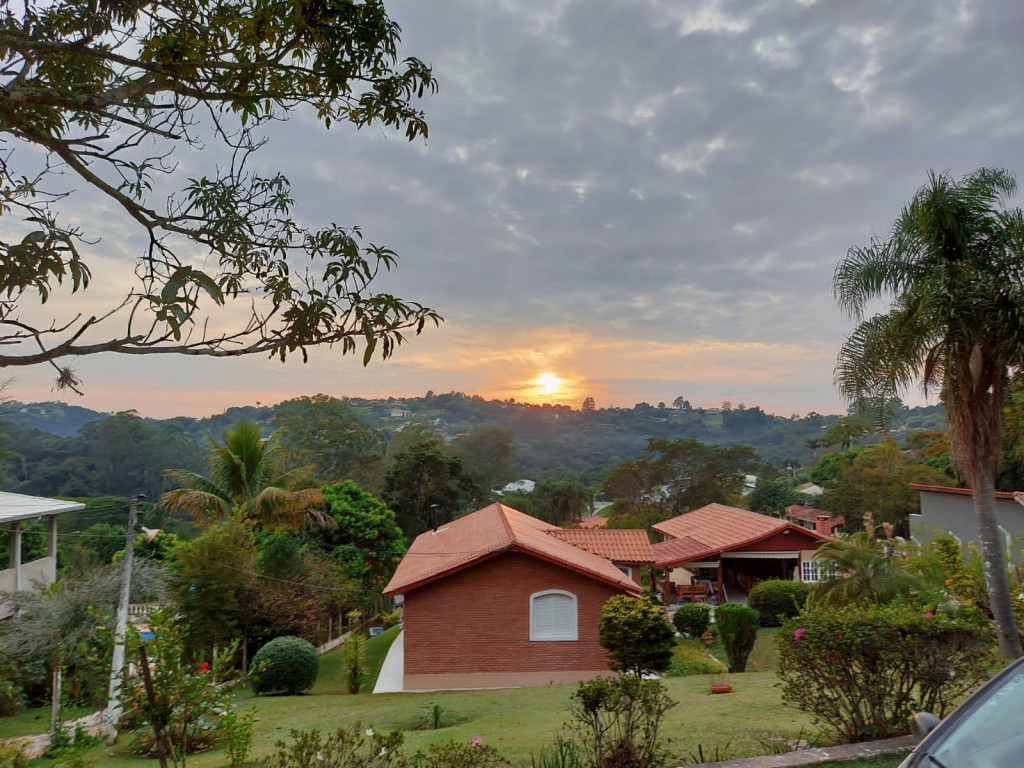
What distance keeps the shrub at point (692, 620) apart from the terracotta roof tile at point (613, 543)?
273 centimetres

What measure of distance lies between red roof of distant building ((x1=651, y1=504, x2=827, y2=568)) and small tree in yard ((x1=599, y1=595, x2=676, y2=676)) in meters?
11.2

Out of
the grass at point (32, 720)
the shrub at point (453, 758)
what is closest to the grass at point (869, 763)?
the shrub at point (453, 758)

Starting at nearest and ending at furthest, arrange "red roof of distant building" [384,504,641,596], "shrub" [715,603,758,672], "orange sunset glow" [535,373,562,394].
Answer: "shrub" [715,603,758,672], "red roof of distant building" [384,504,641,596], "orange sunset glow" [535,373,562,394]

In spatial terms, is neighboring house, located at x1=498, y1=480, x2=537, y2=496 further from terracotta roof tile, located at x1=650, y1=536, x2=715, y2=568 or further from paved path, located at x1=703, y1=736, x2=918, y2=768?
paved path, located at x1=703, y1=736, x2=918, y2=768

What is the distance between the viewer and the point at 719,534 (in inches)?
1163

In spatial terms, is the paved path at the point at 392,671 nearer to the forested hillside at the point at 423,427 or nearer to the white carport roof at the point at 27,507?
the white carport roof at the point at 27,507

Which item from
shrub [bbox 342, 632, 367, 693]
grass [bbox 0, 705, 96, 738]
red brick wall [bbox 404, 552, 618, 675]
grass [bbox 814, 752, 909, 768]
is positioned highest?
grass [bbox 814, 752, 909, 768]

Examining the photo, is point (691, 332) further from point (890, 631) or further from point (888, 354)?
point (890, 631)

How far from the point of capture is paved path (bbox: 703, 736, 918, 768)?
214 inches

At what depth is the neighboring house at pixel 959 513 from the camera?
70.1 feet

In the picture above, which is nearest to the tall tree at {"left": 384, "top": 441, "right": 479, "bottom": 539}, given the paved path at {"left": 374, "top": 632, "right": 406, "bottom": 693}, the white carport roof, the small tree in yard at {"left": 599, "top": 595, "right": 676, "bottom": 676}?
the paved path at {"left": 374, "top": 632, "right": 406, "bottom": 693}

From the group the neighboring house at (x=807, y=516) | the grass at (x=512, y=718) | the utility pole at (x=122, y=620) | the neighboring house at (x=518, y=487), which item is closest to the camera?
the grass at (x=512, y=718)

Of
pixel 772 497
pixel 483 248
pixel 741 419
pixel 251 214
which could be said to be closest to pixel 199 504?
pixel 483 248

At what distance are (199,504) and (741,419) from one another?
121485mm
